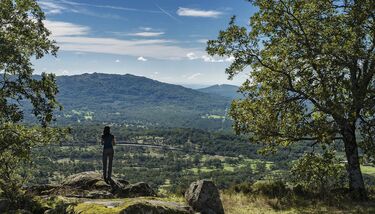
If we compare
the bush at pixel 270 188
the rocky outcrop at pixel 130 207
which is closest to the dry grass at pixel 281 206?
the bush at pixel 270 188

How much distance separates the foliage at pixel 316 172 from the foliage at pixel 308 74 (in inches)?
44.3

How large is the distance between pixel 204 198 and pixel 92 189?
6560 mm

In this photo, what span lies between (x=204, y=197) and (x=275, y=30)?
556 inches

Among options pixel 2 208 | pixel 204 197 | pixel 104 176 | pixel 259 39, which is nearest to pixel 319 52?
pixel 259 39

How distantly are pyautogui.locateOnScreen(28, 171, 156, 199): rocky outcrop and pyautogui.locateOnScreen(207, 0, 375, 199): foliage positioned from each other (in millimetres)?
10208

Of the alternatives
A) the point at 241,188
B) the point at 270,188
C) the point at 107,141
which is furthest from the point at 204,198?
the point at 241,188

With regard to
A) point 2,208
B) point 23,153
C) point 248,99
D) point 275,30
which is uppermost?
point 275,30

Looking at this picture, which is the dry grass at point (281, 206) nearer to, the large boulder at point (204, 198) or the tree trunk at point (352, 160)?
the tree trunk at point (352, 160)

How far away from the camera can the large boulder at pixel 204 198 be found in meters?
17.5

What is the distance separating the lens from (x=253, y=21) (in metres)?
27.5

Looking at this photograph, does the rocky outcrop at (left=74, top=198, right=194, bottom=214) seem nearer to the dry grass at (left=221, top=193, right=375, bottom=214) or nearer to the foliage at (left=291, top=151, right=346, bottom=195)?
the dry grass at (left=221, top=193, right=375, bottom=214)

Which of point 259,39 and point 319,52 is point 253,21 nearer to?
point 259,39

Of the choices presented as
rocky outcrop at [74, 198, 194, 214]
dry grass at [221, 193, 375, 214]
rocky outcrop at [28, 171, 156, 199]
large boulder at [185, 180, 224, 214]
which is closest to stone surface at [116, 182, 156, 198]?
rocky outcrop at [28, 171, 156, 199]

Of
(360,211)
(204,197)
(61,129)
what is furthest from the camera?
(61,129)
